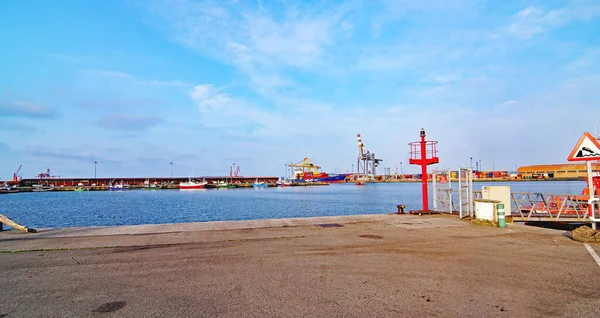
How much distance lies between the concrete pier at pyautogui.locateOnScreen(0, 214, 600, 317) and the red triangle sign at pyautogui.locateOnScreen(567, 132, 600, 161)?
2.87 metres

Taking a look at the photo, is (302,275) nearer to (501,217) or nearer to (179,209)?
(501,217)

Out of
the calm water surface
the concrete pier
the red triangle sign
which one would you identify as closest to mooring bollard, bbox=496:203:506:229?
the concrete pier

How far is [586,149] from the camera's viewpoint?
463 inches

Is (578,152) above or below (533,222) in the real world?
above

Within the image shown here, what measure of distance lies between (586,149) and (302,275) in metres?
11.1

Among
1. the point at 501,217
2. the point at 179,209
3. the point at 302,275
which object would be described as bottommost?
the point at 179,209

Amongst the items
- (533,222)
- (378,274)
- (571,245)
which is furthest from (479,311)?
(533,222)

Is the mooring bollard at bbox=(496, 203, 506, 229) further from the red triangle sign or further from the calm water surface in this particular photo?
the calm water surface

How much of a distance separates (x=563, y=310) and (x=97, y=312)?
6.93 m

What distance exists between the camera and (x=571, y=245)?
1015 centimetres

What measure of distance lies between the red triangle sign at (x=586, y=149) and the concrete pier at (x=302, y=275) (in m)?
2.87

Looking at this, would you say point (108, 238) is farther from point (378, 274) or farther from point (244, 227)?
point (378, 274)

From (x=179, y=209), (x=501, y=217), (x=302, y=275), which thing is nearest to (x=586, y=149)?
(x=501, y=217)

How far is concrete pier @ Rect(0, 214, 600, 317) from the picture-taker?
5.26 metres
